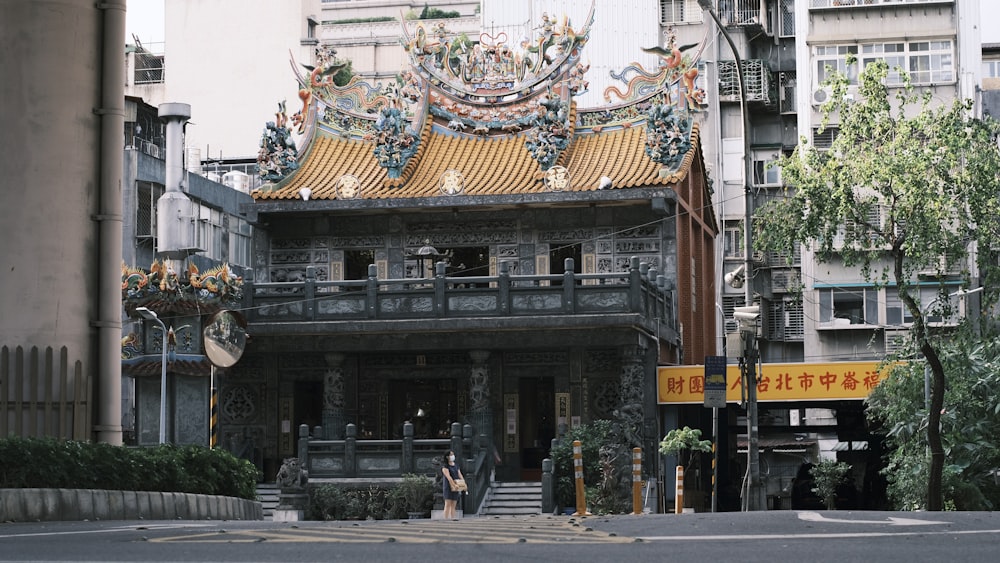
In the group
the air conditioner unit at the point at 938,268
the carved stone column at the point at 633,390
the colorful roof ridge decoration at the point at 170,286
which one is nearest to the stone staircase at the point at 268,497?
the colorful roof ridge decoration at the point at 170,286

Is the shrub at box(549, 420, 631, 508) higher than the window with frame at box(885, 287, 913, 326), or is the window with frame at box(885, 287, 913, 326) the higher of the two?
the window with frame at box(885, 287, 913, 326)

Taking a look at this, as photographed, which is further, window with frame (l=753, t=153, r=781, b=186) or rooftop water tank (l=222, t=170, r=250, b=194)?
window with frame (l=753, t=153, r=781, b=186)

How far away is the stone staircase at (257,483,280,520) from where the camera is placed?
35.5 meters

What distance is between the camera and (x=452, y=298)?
37906mm

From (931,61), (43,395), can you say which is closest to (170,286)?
(43,395)

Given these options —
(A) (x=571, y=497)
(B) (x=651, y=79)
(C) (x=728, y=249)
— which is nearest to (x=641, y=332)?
(A) (x=571, y=497)

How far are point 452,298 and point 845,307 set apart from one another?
69.9 ft

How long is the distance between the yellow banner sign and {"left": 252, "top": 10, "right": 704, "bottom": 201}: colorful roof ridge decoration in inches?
193

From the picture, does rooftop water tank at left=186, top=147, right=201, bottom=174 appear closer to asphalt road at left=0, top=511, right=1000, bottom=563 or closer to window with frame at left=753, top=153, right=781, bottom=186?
window with frame at left=753, top=153, right=781, bottom=186

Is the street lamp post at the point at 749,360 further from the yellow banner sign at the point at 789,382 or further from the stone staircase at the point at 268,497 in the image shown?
the stone staircase at the point at 268,497

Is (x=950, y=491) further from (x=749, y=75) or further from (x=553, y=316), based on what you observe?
(x=749, y=75)

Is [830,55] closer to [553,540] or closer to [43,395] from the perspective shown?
[43,395]

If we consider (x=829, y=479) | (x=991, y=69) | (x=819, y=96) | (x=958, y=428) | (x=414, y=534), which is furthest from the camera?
(x=991, y=69)

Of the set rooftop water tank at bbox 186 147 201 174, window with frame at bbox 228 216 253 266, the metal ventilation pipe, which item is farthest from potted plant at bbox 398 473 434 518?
rooftop water tank at bbox 186 147 201 174
